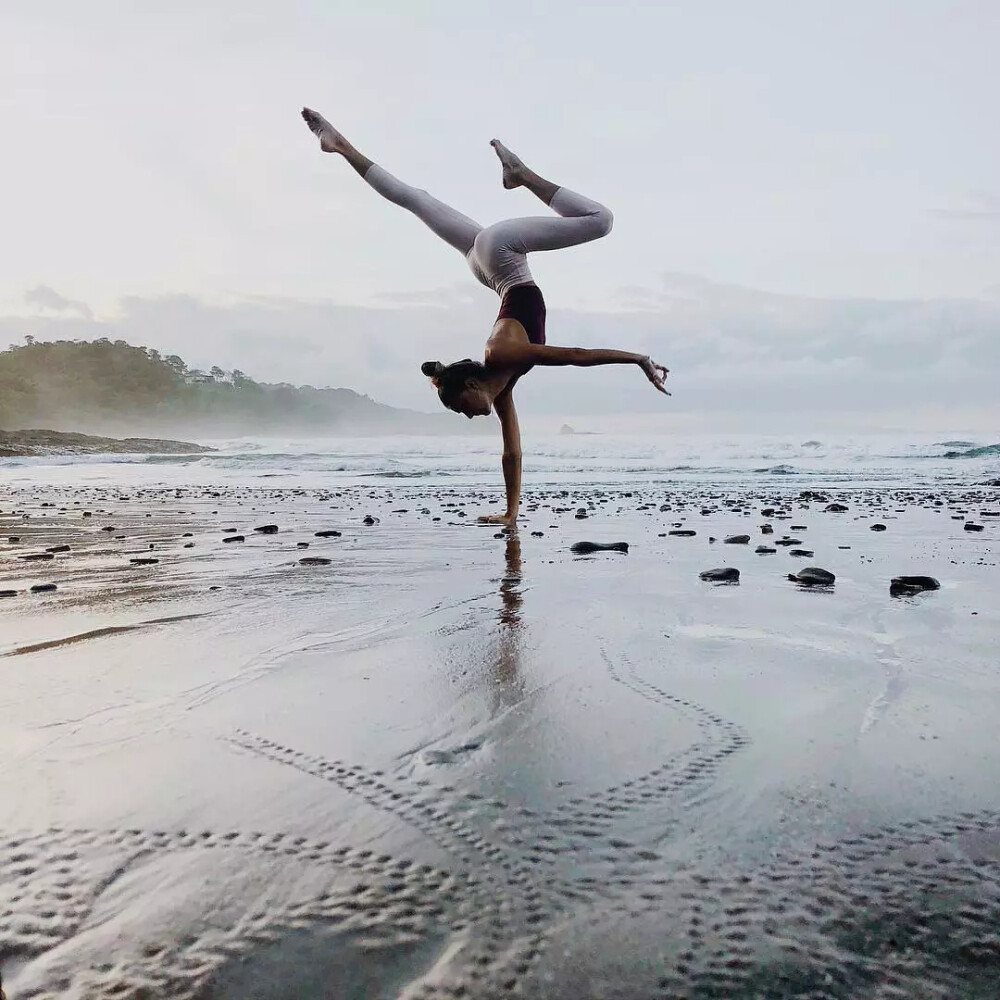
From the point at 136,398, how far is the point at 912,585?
11305cm

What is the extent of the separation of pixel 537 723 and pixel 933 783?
36.5 inches

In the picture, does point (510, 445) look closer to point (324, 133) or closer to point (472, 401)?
point (472, 401)

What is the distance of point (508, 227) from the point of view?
6508 millimetres

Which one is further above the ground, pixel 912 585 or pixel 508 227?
pixel 508 227

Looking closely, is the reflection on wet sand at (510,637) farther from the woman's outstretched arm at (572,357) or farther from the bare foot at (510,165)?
the bare foot at (510,165)

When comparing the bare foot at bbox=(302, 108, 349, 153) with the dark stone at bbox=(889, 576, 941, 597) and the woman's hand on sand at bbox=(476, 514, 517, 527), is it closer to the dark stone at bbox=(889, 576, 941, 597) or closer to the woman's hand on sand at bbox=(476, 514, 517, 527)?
the woman's hand on sand at bbox=(476, 514, 517, 527)

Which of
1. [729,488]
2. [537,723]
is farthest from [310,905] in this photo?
[729,488]

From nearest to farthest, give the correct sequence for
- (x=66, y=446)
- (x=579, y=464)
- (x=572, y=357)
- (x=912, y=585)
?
(x=912, y=585) → (x=572, y=357) → (x=579, y=464) → (x=66, y=446)

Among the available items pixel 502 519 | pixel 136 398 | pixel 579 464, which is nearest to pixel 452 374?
pixel 502 519

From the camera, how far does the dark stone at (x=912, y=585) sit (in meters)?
4.38

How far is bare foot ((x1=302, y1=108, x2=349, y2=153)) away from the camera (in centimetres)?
682

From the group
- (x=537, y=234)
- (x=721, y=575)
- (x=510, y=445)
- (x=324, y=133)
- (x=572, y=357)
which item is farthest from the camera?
(x=510, y=445)

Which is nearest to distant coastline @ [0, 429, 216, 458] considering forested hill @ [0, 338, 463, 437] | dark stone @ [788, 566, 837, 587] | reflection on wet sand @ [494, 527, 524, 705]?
reflection on wet sand @ [494, 527, 524, 705]

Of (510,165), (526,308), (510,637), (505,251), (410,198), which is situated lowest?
(510,637)
